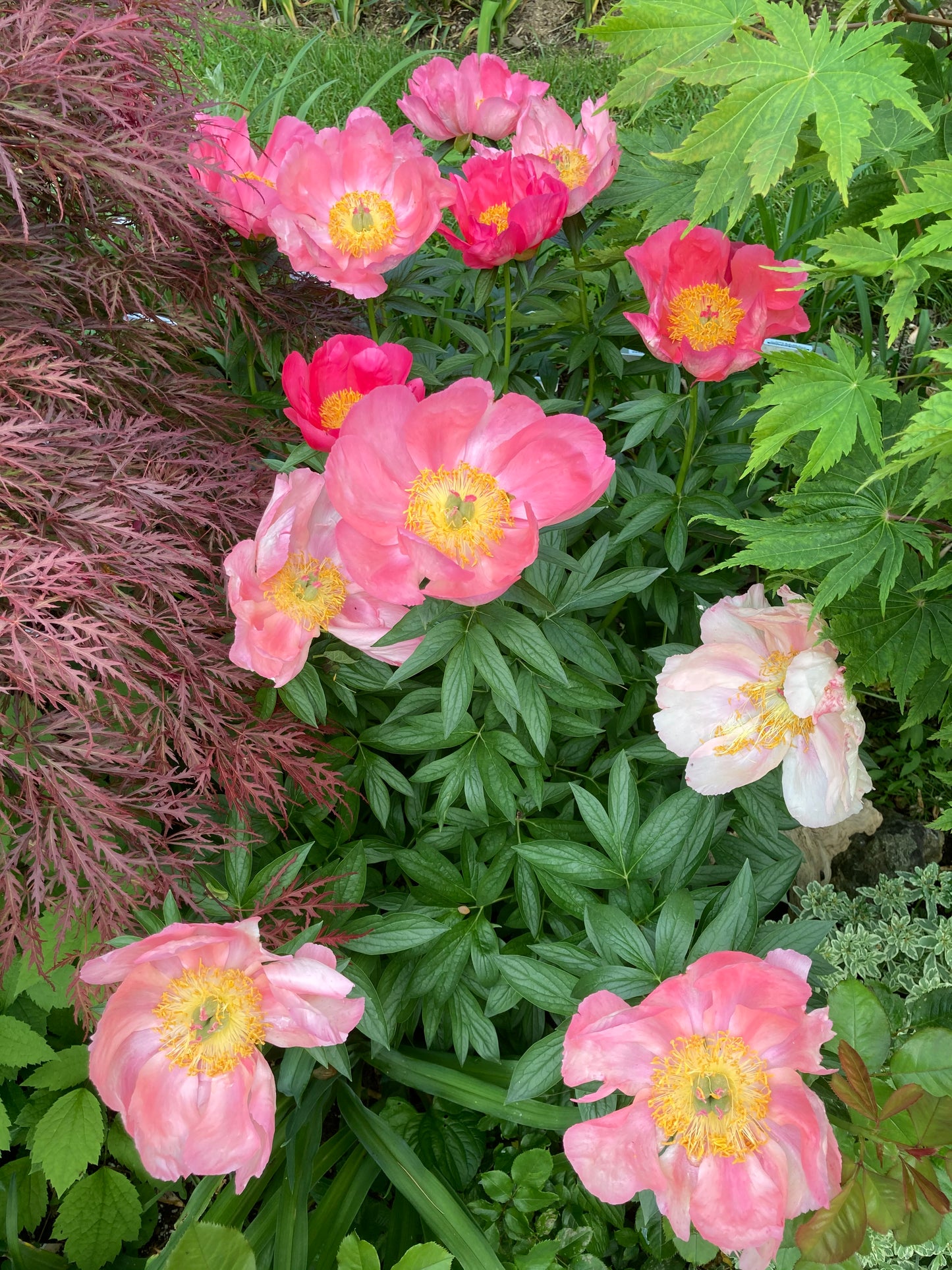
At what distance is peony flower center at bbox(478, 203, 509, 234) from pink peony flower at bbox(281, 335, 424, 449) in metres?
0.26

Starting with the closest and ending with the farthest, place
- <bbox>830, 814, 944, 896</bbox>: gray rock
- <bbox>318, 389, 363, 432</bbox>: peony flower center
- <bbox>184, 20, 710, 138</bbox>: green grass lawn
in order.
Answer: <bbox>318, 389, 363, 432</bbox>: peony flower center < <bbox>830, 814, 944, 896</bbox>: gray rock < <bbox>184, 20, 710, 138</bbox>: green grass lawn

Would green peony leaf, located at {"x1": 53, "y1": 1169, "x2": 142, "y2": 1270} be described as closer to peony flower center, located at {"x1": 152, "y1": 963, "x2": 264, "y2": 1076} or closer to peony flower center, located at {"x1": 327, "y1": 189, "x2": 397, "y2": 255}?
peony flower center, located at {"x1": 152, "y1": 963, "x2": 264, "y2": 1076}

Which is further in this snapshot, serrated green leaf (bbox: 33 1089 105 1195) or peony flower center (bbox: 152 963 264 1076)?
serrated green leaf (bbox: 33 1089 105 1195)

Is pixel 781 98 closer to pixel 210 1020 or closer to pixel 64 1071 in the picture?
pixel 210 1020

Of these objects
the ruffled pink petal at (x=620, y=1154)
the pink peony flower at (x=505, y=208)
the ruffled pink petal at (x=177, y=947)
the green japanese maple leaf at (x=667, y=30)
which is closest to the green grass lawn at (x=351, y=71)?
the pink peony flower at (x=505, y=208)

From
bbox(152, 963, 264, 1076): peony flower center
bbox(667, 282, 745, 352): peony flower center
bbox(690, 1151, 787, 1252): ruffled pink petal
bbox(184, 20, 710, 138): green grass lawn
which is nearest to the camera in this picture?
bbox(690, 1151, 787, 1252): ruffled pink petal

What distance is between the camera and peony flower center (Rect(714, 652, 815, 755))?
48.7 inches

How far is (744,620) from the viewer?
4.10 feet

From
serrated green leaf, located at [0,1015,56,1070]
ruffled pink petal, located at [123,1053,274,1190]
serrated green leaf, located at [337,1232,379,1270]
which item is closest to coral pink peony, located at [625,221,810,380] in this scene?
ruffled pink petal, located at [123,1053,274,1190]

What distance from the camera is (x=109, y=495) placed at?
124cm

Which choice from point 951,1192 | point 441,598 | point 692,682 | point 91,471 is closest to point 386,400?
point 441,598

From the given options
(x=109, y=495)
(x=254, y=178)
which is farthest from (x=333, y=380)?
(x=254, y=178)

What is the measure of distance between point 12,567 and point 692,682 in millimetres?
837

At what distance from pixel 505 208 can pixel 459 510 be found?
1.59 ft
